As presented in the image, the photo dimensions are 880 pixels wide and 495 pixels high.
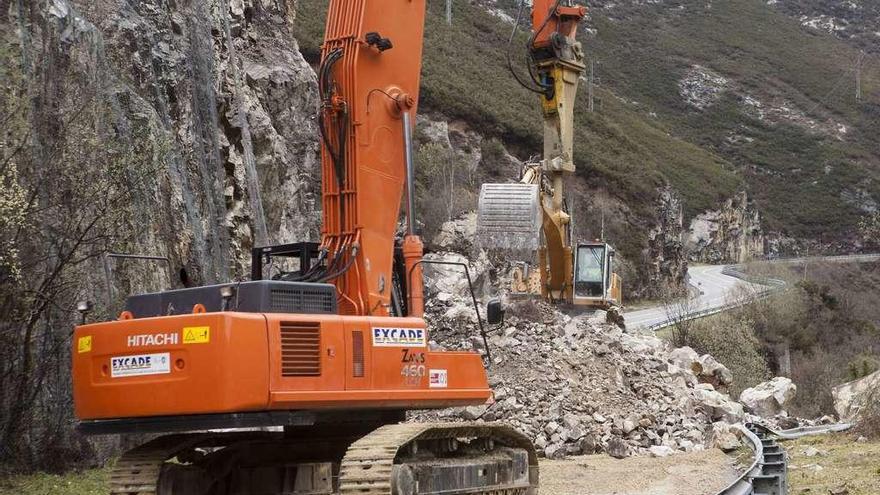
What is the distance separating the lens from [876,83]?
405ft

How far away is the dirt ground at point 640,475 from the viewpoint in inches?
581

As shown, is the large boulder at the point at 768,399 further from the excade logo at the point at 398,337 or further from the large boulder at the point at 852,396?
the excade logo at the point at 398,337

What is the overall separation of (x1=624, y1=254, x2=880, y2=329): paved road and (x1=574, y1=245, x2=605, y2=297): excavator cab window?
1368 centimetres

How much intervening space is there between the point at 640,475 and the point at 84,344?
9.98 meters

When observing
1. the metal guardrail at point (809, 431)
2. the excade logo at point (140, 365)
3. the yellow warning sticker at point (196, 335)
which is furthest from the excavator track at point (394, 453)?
the metal guardrail at point (809, 431)

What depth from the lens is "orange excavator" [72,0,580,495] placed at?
815cm

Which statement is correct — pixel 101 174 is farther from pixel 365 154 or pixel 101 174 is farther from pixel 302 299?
pixel 302 299

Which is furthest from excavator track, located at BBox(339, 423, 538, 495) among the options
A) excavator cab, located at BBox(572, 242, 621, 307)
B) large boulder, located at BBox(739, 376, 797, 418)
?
excavator cab, located at BBox(572, 242, 621, 307)

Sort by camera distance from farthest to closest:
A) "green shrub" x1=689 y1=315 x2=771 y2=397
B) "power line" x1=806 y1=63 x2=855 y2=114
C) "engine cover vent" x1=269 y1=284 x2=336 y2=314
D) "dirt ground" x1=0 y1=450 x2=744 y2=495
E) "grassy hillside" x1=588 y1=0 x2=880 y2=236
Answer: "power line" x1=806 y1=63 x2=855 y2=114 < "grassy hillside" x1=588 y1=0 x2=880 y2=236 < "green shrub" x1=689 y1=315 x2=771 y2=397 < "dirt ground" x1=0 y1=450 x2=744 y2=495 < "engine cover vent" x1=269 y1=284 x2=336 y2=314

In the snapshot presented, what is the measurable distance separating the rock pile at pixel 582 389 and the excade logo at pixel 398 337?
29.6ft

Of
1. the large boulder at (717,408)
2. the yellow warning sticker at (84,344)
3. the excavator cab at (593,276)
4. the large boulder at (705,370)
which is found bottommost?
the large boulder at (717,408)

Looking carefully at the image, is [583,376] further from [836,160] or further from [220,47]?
[836,160]

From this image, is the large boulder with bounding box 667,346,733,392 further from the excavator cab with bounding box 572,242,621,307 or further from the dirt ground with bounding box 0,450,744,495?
the dirt ground with bounding box 0,450,744,495

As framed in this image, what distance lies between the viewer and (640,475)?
16484 millimetres
